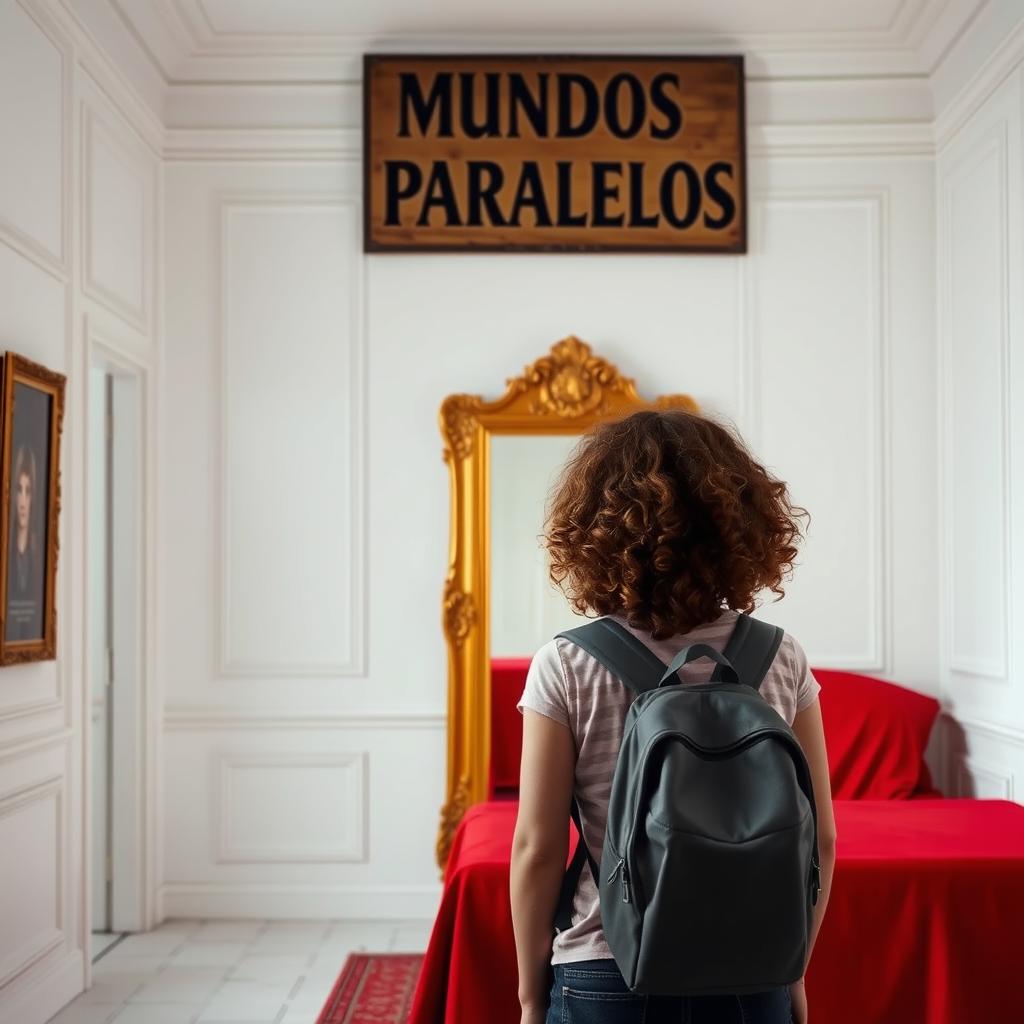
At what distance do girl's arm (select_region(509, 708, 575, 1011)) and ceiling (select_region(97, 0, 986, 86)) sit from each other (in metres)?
3.46

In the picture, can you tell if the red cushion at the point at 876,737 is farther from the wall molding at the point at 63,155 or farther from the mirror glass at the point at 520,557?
the wall molding at the point at 63,155

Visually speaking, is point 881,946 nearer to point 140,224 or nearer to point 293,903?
point 293,903

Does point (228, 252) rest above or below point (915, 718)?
above

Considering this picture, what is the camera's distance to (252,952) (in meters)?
3.92

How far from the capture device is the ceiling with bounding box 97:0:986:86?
4.11 metres

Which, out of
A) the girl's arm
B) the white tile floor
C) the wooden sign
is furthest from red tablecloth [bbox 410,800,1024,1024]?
the wooden sign

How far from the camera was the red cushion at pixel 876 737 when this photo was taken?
397cm

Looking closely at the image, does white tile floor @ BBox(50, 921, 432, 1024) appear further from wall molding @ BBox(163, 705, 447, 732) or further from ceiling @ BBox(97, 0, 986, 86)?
ceiling @ BBox(97, 0, 986, 86)

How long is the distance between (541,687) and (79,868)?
8.96ft

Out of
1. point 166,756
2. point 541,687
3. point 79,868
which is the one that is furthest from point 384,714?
point 541,687

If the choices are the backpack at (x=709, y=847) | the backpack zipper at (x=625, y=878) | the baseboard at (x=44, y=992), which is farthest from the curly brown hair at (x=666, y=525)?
the baseboard at (x=44, y=992)

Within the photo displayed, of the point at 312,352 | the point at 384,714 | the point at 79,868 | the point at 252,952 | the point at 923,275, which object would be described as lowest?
the point at 252,952

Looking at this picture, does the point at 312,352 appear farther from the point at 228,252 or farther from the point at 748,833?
the point at 748,833

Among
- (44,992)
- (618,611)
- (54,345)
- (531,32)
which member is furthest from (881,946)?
(531,32)
